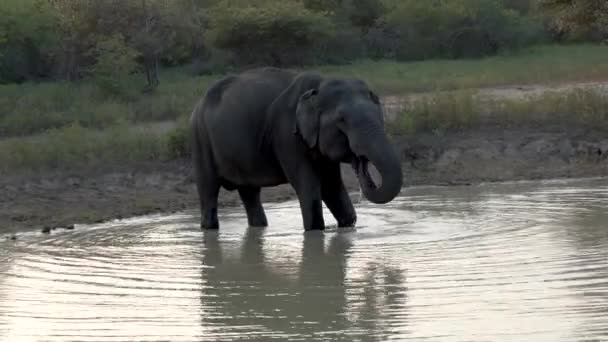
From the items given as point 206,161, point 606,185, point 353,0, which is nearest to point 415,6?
point 353,0

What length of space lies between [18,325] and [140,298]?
1.10m

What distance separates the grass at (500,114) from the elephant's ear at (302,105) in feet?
22.2

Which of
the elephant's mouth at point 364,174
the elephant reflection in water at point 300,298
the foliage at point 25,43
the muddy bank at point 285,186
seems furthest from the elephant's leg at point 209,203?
the foliage at point 25,43

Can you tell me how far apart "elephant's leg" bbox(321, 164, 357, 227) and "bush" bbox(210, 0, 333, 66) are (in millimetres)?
21078

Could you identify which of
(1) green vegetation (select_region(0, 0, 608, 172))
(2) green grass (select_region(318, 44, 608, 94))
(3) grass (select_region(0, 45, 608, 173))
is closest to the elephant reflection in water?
(3) grass (select_region(0, 45, 608, 173))

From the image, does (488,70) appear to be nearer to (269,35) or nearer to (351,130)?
(269,35)

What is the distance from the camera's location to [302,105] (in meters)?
12.9

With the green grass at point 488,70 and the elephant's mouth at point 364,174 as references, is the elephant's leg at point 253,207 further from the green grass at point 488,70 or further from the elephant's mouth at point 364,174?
the green grass at point 488,70

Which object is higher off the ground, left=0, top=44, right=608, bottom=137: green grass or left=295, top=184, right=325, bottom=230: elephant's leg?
left=0, top=44, right=608, bottom=137: green grass

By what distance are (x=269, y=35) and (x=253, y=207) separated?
2040 centimetres

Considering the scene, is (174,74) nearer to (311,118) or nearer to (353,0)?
(353,0)

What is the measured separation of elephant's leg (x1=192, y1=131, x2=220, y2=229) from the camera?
582 inches

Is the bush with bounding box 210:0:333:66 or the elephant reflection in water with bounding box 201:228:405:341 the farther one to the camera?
the bush with bounding box 210:0:333:66

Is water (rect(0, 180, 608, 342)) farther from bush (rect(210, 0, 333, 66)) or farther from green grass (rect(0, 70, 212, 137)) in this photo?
bush (rect(210, 0, 333, 66))
